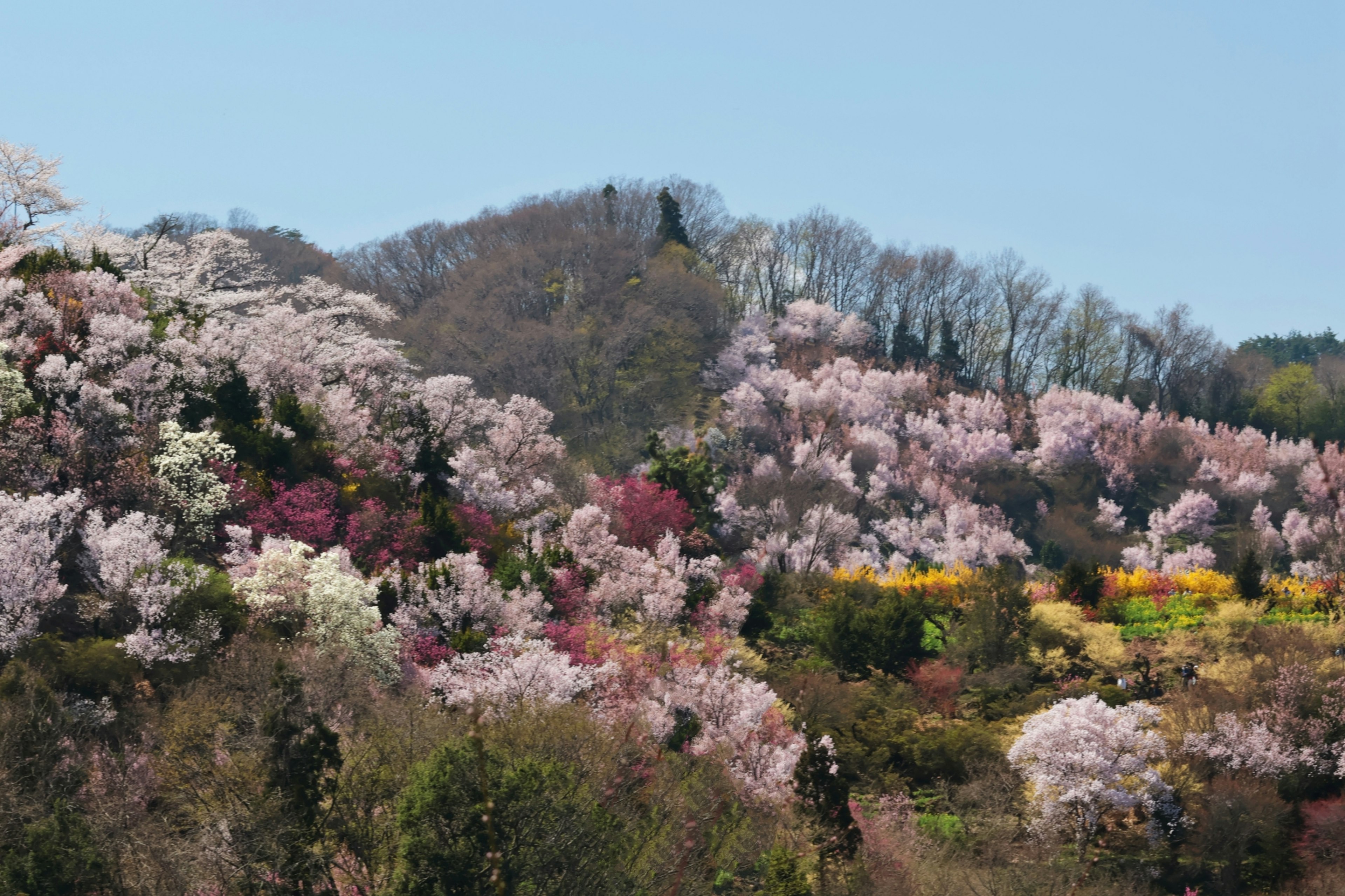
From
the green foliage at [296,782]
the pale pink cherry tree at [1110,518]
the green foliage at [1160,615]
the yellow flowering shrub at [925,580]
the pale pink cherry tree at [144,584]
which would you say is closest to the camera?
the green foliage at [296,782]

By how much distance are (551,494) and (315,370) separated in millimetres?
9031

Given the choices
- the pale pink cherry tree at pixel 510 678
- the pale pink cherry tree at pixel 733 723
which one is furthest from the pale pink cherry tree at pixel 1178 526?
the pale pink cherry tree at pixel 510 678

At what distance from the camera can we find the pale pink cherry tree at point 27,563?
28062 millimetres

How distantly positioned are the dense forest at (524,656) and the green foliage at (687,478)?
0.64ft

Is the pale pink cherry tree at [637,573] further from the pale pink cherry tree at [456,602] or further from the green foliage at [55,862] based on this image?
the green foliage at [55,862]

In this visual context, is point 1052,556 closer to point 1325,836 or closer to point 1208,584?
point 1208,584

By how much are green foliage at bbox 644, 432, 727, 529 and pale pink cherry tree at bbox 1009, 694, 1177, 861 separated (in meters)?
19.3

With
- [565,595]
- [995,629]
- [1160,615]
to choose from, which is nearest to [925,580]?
Answer: [1160,615]

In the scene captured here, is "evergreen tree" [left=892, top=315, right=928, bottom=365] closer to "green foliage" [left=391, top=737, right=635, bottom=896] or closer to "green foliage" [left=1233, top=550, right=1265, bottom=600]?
"green foliage" [left=1233, top=550, right=1265, bottom=600]

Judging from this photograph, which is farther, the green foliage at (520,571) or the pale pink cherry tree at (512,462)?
the pale pink cherry tree at (512,462)

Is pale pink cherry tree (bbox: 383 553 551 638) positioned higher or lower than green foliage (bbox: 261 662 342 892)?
higher

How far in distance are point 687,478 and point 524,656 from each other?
63.6 ft

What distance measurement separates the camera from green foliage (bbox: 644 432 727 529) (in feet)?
159

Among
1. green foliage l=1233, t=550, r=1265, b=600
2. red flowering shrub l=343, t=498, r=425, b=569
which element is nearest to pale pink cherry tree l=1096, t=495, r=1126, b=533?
green foliage l=1233, t=550, r=1265, b=600
